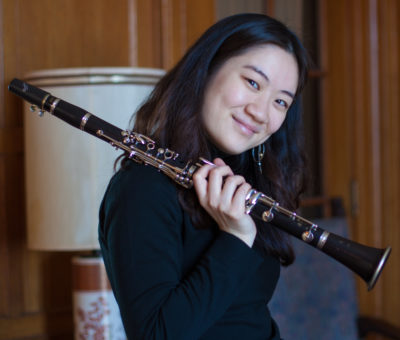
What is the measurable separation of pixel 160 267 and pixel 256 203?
0.22 metres

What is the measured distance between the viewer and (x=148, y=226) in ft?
2.81

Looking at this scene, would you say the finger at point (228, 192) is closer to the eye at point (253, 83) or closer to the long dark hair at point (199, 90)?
the long dark hair at point (199, 90)

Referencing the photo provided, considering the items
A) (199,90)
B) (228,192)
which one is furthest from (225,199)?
(199,90)

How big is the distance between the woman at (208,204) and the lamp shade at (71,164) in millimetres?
349

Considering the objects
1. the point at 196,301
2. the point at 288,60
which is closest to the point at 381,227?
the point at 288,60

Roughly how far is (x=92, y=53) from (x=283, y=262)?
0.95m

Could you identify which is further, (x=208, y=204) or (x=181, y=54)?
(x=181, y=54)

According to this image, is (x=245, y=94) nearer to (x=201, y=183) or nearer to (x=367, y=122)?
(x=201, y=183)

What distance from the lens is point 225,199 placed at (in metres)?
0.91

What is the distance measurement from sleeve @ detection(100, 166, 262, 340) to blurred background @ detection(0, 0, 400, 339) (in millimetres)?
587

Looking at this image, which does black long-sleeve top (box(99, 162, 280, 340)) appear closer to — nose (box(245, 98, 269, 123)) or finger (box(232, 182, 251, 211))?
finger (box(232, 182, 251, 211))

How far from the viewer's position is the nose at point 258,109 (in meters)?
1.01

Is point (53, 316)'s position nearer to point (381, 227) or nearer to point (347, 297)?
point (347, 297)

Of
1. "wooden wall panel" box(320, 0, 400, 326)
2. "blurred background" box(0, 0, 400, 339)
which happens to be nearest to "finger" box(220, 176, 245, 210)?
"blurred background" box(0, 0, 400, 339)
